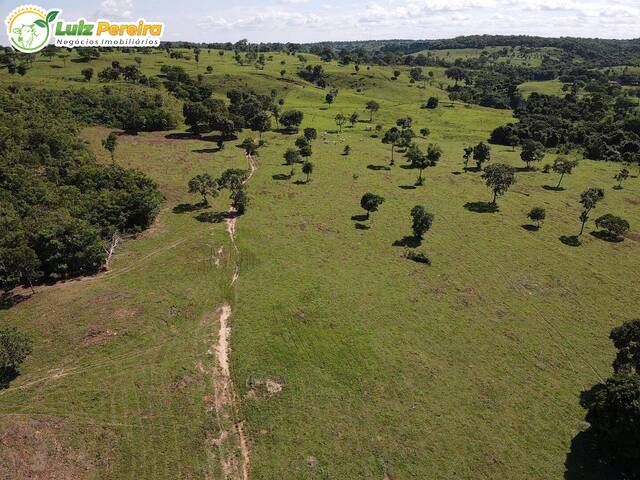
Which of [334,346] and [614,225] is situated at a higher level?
[614,225]

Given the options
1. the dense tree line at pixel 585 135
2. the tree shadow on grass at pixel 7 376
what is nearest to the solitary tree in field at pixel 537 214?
the dense tree line at pixel 585 135

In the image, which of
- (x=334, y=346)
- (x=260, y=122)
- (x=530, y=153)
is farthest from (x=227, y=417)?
(x=260, y=122)

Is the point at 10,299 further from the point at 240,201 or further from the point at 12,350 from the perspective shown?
the point at 240,201

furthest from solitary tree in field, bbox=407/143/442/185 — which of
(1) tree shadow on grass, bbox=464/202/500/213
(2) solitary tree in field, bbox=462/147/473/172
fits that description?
(1) tree shadow on grass, bbox=464/202/500/213

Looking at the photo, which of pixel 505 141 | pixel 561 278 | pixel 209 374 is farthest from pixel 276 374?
pixel 505 141

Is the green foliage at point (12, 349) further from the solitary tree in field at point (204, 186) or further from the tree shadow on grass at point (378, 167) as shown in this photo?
the tree shadow on grass at point (378, 167)

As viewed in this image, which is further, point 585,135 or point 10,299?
point 585,135

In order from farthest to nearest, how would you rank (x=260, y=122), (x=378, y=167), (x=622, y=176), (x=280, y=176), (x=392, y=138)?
1. (x=260, y=122)
2. (x=392, y=138)
3. (x=378, y=167)
4. (x=622, y=176)
5. (x=280, y=176)
